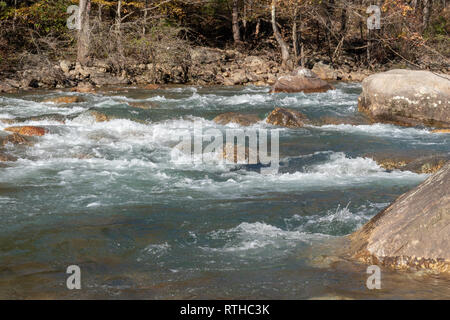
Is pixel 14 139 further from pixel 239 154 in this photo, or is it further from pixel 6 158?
pixel 239 154

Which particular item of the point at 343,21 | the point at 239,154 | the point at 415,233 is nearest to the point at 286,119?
the point at 239,154

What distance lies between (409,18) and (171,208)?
66.8 feet

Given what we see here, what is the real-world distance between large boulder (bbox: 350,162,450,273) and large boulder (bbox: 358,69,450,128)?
27.5 feet

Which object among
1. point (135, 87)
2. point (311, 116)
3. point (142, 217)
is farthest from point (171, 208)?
point (135, 87)

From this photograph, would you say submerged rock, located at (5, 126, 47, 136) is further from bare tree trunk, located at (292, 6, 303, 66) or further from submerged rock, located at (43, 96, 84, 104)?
bare tree trunk, located at (292, 6, 303, 66)

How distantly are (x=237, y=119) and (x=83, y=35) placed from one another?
431 inches

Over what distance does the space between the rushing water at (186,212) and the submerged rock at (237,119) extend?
0.29 metres

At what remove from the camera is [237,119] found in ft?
41.5

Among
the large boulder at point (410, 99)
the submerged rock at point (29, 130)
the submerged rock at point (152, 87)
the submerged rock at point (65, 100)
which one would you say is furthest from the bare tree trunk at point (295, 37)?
the submerged rock at point (29, 130)

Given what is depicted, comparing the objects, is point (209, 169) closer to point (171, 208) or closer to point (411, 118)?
point (171, 208)

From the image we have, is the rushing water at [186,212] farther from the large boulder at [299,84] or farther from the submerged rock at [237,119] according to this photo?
the large boulder at [299,84]

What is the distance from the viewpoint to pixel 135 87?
19281 mm

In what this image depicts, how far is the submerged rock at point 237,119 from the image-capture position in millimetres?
12562

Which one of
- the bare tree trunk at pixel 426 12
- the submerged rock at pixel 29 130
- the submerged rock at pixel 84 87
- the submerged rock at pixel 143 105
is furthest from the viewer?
the bare tree trunk at pixel 426 12
